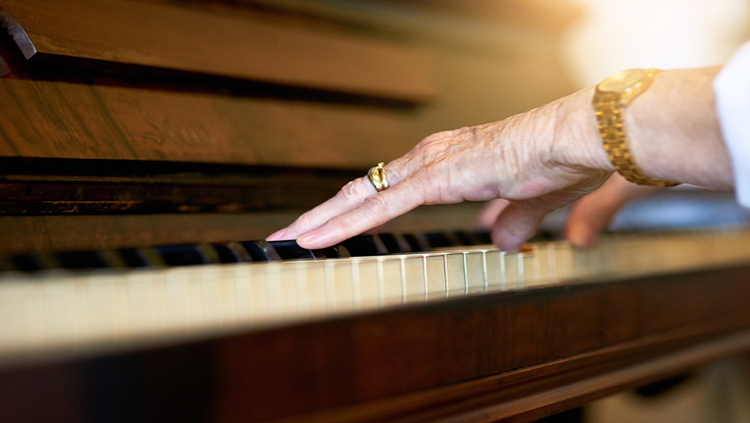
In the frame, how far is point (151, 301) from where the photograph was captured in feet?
1.66

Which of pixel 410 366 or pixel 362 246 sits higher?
pixel 362 246

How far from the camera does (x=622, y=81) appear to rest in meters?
0.74

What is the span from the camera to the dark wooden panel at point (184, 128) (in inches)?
30.1

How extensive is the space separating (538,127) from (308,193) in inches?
18.6

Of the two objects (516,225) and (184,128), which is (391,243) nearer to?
(516,225)

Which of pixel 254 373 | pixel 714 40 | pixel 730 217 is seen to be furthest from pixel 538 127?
pixel 714 40

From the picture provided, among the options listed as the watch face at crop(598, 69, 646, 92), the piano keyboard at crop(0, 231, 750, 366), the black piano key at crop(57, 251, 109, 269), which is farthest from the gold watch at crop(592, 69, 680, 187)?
the black piano key at crop(57, 251, 109, 269)

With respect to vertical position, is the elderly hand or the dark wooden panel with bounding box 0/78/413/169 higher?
the dark wooden panel with bounding box 0/78/413/169

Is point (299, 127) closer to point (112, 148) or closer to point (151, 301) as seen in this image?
point (112, 148)

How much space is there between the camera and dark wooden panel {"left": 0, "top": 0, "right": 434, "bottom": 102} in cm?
85

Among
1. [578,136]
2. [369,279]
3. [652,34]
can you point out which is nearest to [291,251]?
[369,279]

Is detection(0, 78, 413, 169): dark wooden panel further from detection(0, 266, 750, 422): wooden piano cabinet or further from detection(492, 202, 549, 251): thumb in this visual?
detection(0, 266, 750, 422): wooden piano cabinet

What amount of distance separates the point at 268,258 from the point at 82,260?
0.21m

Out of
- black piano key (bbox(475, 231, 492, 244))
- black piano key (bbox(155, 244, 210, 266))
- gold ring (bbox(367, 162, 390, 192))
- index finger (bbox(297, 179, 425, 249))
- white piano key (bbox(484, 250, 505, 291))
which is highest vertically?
gold ring (bbox(367, 162, 390, 192))
